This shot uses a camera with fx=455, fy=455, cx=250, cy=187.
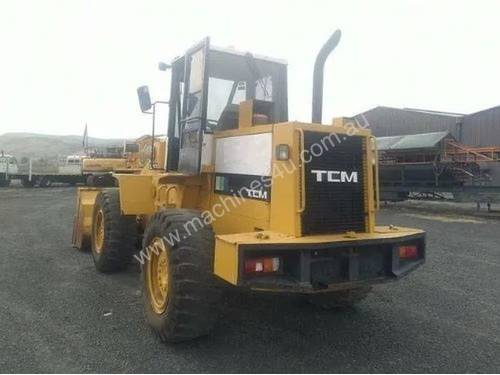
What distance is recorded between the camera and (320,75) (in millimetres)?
4355

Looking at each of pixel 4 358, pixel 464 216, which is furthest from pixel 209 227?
pixel 464 216

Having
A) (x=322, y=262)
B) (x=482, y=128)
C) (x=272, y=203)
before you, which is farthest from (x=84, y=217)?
(x=482, y=128)

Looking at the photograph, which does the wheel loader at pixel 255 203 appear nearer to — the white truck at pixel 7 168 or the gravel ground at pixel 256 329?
the gravel ground at pixel 256 329

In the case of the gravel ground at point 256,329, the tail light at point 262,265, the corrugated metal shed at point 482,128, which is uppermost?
the corrugated metal shed at point 482,128

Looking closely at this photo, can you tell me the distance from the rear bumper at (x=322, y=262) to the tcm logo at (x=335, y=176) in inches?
20.8

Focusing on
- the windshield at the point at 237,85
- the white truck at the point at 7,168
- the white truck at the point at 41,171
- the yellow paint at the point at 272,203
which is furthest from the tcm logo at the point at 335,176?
the white truck at the point at 7,168

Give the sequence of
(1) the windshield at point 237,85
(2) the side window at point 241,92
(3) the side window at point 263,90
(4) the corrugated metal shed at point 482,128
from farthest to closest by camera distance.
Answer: (4) the corrugated metal shed at point 482,128 → (3) the side window at point 263,90 → (2) the side window at point 241,92 → (1) the windshield at point 237,85

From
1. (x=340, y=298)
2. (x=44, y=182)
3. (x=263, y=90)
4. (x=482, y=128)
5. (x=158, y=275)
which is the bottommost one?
(x=340, y=298)

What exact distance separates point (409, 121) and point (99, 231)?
773 inches

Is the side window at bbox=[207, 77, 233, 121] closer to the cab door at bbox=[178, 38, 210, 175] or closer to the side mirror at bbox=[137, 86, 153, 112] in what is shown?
the cab door at bbox=[178, 38, 210, 175]

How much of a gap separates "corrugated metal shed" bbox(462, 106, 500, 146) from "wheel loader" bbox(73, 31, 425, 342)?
17.7 m

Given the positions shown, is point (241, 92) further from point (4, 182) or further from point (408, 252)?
point (4, 182)

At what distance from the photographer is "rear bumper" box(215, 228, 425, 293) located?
11.7ft

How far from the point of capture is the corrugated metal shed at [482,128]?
65.3 feet
